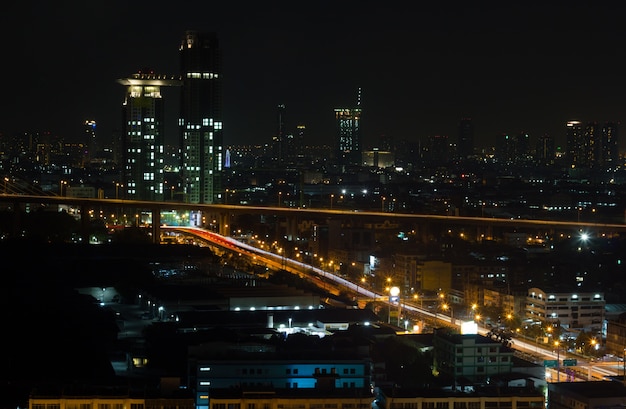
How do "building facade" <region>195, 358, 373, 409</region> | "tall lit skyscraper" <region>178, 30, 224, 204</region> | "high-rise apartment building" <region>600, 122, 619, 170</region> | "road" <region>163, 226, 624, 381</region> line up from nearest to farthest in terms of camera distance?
1. "building facade" <region>195, 358, 373, 409</region>
2. "road" <region>163, 226, 624, 381</region>
3. "tall lit skyscraper" <region>178, 30, 224, 204</region>
4. "high-rise apartment building" <region>600, 122, 619, 170</region>

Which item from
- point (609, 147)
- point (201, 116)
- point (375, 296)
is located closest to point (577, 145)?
point (609, 147)

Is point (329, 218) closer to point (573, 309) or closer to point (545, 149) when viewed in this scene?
point (573, 309)

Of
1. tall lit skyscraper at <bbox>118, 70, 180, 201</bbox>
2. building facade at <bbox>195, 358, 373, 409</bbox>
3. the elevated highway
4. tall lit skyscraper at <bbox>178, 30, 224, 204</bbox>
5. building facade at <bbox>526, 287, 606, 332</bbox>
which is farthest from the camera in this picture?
tall lit skyscraper at <bbox>178, 30, 224, 204</bbox>

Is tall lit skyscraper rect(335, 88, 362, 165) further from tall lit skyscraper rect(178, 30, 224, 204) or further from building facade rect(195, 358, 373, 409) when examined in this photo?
building facade rect(195, 358, 373, 409)

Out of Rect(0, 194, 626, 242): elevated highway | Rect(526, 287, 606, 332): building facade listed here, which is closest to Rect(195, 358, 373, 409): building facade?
Rect(526, 287, 606, 332): building facade

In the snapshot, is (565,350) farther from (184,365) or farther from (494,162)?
(494,162)

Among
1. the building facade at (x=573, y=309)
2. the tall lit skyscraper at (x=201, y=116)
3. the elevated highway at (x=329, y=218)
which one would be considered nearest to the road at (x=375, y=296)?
the elevated highway at (x=329, y=218)
